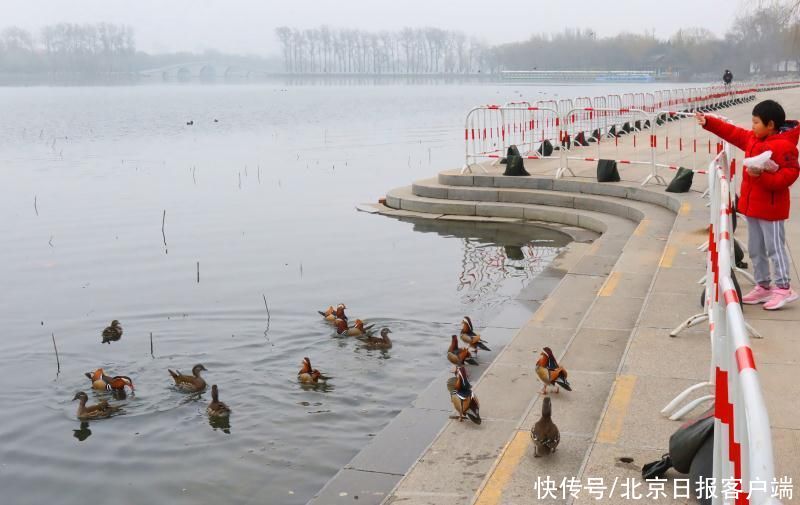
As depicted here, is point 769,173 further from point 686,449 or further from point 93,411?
point 93,411

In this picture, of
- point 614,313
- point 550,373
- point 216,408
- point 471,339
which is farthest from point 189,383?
point 614,313

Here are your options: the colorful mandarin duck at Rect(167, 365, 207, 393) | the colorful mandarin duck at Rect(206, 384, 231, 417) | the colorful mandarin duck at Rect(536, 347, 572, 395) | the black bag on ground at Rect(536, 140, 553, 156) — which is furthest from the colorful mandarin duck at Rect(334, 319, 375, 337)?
the black bag on ground at Rect(536, 140, 553, 156)

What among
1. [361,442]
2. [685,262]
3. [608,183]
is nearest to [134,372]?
[361,442]

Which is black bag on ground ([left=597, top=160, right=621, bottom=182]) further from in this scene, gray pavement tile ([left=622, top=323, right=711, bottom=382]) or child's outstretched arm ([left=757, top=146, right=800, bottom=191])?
child's outstretched arm ([left=757, top=146, right=800, bottom=191])

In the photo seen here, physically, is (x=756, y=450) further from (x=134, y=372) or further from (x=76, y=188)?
(x=76, y=188)

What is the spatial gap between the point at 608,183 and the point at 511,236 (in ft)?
9.48

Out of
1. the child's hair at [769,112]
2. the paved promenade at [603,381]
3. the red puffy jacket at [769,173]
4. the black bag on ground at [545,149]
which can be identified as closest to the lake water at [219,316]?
the paved promenade at [603,381]

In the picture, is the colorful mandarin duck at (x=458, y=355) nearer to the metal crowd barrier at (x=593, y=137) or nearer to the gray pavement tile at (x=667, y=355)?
the gray pavement tile at (x=667, y=355)

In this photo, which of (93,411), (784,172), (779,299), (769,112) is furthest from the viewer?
(93,411)

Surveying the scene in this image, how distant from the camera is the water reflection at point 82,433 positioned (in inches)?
350

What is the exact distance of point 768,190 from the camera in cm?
843

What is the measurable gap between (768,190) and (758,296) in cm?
115

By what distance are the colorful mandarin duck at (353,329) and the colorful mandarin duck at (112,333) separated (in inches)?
109

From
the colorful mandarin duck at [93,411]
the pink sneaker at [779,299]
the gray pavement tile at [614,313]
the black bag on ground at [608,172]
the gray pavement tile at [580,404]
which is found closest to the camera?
the gray pavement tile at [580,404]
